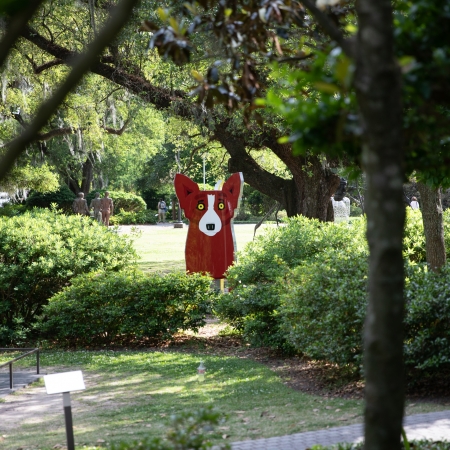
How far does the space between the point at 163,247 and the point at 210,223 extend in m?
14.8

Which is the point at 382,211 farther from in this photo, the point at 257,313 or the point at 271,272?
the point at 271,272

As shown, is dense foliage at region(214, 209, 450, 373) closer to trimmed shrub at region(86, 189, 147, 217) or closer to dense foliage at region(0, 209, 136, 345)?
dense foliage at region(0, 209, 136, 345)

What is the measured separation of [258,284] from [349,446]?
714 centimetres

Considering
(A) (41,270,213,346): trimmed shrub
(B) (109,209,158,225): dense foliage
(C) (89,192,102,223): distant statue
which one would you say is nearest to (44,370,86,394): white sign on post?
(A) (41,270,213,346): trimmed shrub

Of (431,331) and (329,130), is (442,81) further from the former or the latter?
(431,331)

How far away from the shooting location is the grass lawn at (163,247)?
2294 centimetres

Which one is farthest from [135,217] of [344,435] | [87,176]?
[344,435]

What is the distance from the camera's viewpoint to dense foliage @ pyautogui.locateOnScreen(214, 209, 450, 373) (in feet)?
23.2

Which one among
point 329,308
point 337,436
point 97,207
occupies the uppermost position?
point 97,207

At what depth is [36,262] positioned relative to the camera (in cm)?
1234

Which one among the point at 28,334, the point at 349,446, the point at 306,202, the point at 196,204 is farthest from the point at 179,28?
the point at 306,202

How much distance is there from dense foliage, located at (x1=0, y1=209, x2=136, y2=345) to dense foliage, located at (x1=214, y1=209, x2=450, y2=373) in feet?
9.11

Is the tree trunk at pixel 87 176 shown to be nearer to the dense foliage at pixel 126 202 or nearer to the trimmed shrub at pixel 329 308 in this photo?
the dense foliage at pixel 126 202

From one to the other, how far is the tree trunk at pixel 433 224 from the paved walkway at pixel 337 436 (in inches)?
219
